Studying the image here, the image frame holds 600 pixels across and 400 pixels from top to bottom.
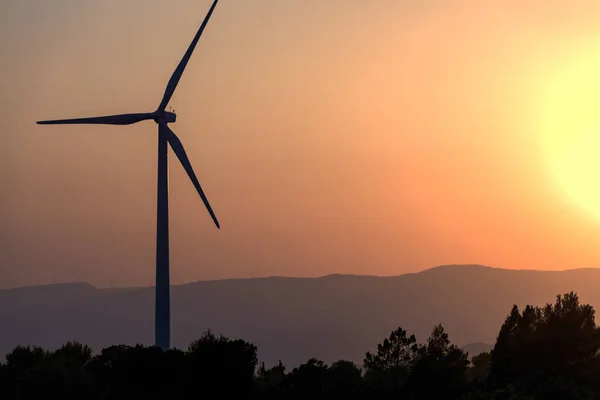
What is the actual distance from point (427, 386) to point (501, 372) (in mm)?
9018

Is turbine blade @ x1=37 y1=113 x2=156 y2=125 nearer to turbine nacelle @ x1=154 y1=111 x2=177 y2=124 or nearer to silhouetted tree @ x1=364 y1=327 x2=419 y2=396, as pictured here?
turbine nacelle @ x1=154 y1=111 x2=177 y2=124

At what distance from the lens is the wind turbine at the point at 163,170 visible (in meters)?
128

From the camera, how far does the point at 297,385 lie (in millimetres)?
129750

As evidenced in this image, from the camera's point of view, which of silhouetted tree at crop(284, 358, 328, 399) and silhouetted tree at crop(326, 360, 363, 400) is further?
silhouetted tree at crop(284, 358, 328, 399)

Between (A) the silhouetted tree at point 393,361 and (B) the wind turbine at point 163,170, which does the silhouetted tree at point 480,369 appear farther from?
(B) the wind turbine at point 163,170

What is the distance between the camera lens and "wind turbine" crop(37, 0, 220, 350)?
128125 millimetres

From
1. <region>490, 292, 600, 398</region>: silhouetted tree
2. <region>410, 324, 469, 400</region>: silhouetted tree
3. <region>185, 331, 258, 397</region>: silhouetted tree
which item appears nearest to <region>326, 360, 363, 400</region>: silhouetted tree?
<region>410, 324, 469, 400</region>: silhouetted tree

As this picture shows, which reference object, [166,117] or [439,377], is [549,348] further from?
[166,117]

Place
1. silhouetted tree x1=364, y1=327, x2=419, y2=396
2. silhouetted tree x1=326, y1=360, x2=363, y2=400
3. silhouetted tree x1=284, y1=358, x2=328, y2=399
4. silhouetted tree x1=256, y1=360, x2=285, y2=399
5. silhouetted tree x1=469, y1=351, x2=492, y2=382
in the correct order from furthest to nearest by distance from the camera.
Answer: silhouetted tree x1=469, y1=351, x2=492, y2=382
silhouetted tree x1=364, y1=327, x2=419, y2=396
silhouetted tree x1=284, y1=358, x2=328, y2=399
silhouetted tree x1=326, y1=360, x2=363, y2=400
silhouetted tree x1=256, y1=360, x2=285, y2=399

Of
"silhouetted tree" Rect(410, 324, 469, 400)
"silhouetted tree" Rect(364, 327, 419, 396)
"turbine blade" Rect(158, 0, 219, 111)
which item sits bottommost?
"silhouetted tree" Rect(410, 324, 469, 400)

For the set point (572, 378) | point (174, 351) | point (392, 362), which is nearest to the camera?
point (572, 378)

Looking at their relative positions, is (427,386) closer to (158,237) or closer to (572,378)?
(572,378)

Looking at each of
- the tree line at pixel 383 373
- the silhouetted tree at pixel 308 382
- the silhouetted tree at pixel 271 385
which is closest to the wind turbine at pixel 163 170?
the tree line at pixel 383 373

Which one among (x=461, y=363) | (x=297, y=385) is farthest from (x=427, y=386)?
(x=297, y=385)
